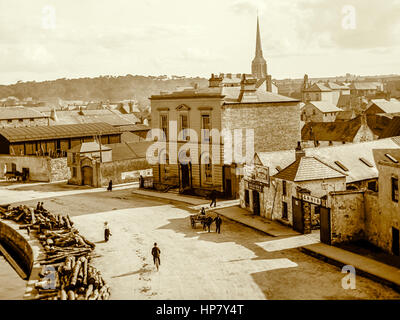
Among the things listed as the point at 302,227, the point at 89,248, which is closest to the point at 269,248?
the point at 302,227

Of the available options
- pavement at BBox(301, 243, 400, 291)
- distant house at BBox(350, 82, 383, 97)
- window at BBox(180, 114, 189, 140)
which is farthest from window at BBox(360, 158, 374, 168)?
distant house at BBox(350, 82, 383, 97)

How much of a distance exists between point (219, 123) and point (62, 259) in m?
18.4

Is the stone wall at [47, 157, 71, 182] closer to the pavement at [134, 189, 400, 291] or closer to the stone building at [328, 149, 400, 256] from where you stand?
the pavement at [134, 189, 400, 291]

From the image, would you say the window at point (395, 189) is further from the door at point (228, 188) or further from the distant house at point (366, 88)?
the distant house at point (366, 88)

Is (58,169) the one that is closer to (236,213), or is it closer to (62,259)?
(236,213)

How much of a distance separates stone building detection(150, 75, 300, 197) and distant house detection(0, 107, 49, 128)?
131ft

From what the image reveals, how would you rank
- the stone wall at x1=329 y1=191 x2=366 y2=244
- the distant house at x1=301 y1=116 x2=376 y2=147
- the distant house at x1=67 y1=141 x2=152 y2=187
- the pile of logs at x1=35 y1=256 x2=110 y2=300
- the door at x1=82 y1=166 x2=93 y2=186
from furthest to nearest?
the distant house at x1=301 y1=116 x2=376 y2=147
the door at x1=82 y1=166 x2=93 y2=186
the distant house at x1=67 y1=141 x2=152 y2=187
the stone wall at x1=329 y1=191 x2=366 y2=244
the pile of logs at x1=35 y1=256 x2=110 y2=300

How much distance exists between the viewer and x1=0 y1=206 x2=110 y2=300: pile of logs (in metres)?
19.9

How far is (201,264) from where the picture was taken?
2256 cm

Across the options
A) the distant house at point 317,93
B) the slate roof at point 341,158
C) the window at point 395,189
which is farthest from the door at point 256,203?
the distant house at point 317,93

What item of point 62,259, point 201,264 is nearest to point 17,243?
point 62,259

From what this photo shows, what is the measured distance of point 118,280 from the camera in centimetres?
2112

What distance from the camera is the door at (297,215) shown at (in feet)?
88.5

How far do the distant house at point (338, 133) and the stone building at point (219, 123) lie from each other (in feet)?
48.4
